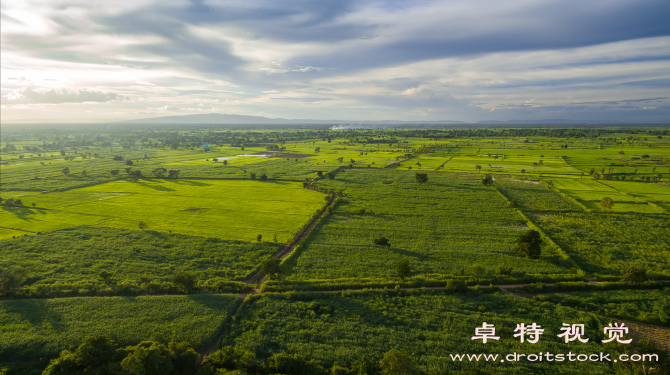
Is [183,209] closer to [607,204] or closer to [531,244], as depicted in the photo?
[531,244]

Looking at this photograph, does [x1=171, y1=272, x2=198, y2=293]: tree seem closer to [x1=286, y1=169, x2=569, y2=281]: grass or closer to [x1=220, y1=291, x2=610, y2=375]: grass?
[x1=220, y1=291, x2=610, y2=375]: grass

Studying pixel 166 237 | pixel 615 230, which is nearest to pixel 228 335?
pixel 166 237

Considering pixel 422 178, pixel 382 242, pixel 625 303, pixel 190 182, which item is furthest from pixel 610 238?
pixel 190 182

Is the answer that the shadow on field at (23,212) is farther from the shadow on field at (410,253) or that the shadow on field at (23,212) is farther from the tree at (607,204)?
the tree at (607,204)

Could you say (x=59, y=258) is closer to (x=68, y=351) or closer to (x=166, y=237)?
(x=166, y=237)

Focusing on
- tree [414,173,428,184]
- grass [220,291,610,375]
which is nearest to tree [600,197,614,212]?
tree [414,173,428,184]

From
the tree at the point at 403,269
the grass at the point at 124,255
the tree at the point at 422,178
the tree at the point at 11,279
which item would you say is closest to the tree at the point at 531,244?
the tree at the point at 403,269
